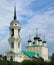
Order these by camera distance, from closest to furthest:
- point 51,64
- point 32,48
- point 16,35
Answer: point 51,64 < point 16,35 < point 32,48

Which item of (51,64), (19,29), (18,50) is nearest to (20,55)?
(18,50)

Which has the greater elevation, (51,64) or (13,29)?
(13,29)

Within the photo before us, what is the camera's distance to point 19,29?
3856 inches

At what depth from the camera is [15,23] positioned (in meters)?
97.8

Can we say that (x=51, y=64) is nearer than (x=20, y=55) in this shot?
Yes

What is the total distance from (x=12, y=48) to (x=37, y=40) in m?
28.5

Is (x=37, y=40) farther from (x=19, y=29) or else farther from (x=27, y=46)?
(x=19, y=29)

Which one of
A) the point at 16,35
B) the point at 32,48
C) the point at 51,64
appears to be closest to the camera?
the point at 51,64

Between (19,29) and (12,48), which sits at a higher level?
(19,29)

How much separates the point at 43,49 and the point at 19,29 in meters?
29.8

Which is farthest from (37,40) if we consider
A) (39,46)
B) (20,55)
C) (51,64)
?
(51,64)

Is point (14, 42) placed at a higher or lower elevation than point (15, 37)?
lower

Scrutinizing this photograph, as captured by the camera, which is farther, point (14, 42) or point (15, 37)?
point (14, 42)

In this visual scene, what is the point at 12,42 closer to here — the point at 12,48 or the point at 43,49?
the point at 12,48
